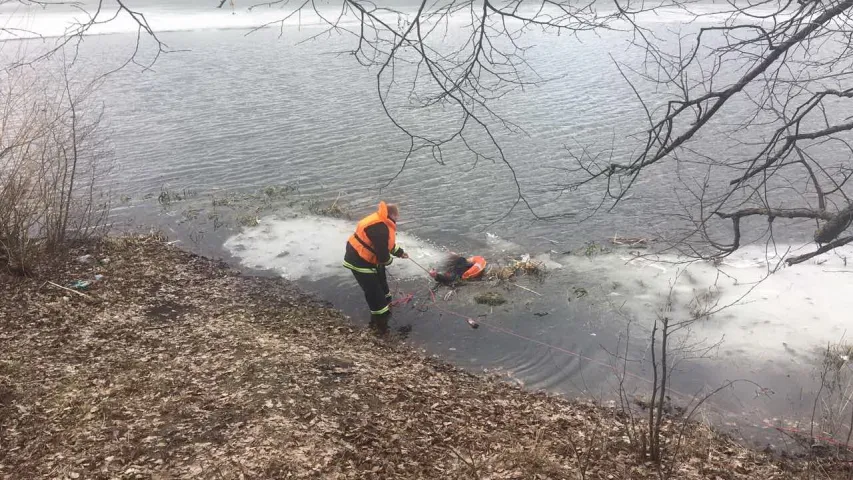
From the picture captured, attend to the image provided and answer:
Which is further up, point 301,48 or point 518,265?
point 301,48

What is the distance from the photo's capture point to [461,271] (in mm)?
10156

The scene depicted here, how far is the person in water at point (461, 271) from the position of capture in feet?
33.0

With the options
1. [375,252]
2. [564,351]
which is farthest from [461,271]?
[564,351]

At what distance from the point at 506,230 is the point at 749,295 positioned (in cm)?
482

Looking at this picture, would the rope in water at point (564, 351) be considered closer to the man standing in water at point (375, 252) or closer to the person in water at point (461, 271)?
the person in water at point (461, 271)

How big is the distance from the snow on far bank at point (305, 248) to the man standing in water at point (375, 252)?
64.6 inches

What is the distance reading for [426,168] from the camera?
16.3m

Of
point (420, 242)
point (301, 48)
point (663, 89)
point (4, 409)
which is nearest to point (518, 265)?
point (420, 242)

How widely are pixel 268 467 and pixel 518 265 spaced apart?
6385 millimetres

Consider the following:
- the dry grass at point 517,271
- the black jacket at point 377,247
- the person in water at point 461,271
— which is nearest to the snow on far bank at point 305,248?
the person in water at point 461,271

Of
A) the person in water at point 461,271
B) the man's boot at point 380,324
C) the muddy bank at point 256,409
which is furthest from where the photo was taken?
the person in water at point 461,271

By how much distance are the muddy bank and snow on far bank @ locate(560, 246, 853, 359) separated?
2.58m

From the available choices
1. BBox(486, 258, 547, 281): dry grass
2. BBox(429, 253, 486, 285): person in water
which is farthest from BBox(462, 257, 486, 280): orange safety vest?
BBox(486, 258, 547, 281): dry grass

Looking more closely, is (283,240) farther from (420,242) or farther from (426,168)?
(426,168)
